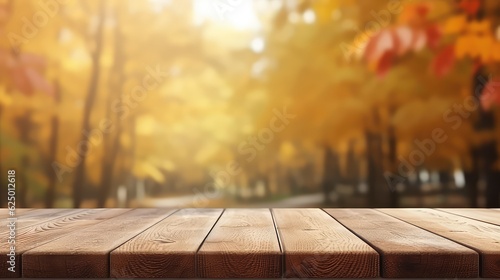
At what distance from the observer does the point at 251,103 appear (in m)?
2.80

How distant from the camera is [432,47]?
9.09 feet

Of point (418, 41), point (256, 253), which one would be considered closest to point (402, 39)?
point (418, 41)

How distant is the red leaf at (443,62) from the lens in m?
2.74

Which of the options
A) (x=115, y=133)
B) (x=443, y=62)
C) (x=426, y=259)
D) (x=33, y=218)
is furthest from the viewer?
(x=115, y=133)

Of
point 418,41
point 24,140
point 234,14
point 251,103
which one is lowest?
point 24,140

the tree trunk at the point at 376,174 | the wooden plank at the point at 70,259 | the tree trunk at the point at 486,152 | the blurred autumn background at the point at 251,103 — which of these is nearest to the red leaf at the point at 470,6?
the blurred autumn background at the point at 251,103

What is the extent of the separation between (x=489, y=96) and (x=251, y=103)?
1.26m

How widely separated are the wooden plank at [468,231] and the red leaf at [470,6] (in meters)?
1.45

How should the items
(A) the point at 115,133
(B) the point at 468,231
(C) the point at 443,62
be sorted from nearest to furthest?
(B) the point at 468,231, (C) the point at 443,62, (A) the point at 115,133

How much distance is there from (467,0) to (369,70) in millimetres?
630

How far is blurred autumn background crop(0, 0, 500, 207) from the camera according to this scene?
2748mm

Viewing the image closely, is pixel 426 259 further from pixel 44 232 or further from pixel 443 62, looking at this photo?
pixel 443 62

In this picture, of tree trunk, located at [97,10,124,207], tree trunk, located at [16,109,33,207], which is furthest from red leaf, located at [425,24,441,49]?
tree trunk, located at [16,109,33,207]

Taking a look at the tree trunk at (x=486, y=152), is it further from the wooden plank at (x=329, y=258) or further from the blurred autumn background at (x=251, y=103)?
the wooden plank at (x=329, y=258)
